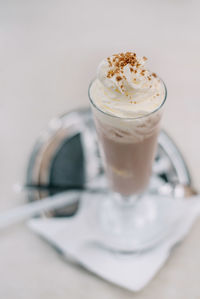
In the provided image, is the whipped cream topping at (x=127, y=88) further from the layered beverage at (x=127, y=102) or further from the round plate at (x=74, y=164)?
the round plate at (x=74, y=164)

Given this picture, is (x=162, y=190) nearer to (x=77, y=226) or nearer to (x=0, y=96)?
Answer: (x=77, y=226)

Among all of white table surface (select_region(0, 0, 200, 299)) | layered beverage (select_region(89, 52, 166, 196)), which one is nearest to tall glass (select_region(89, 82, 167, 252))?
layered beverage (select_region(89, 52, 166, 196))

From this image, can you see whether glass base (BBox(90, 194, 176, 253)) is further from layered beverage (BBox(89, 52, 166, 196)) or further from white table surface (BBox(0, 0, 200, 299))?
layered beverage (BBox(89, 52, 166, 196))

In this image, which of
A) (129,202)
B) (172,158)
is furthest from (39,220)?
(172,158)

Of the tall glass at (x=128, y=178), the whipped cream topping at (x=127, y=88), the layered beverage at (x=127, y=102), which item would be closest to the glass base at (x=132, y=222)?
the tall glass at (x=128, y=178)

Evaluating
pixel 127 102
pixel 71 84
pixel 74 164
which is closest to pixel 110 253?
pixel 74 164
